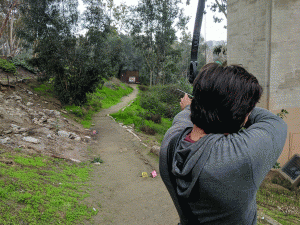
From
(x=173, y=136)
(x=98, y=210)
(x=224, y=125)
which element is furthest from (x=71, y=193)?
(x=224, y=125)

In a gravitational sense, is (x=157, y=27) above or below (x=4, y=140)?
above

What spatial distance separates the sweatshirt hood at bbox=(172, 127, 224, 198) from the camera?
0.89 m

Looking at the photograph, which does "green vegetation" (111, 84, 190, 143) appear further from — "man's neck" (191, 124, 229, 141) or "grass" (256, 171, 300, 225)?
"man's neck" (191, 124, 229, 141)

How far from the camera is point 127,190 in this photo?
14.4 ft

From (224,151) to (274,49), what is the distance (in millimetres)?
6296

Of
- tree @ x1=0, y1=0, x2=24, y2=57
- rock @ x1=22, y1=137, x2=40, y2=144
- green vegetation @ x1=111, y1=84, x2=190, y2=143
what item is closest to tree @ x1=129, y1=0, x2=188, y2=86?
green vegetation @ x1=111, y1=84, x2=190, y2=143

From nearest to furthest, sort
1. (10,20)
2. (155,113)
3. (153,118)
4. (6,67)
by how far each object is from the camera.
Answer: (6,67) → (153,118) → (155,113) → (10,20)

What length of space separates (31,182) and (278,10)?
7139 millimetres

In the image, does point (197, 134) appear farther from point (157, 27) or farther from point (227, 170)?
point (157, 27)

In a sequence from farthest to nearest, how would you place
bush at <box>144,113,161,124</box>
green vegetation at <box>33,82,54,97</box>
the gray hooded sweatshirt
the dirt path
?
bush at <box>144,113,161,124</box> < green vegetation at <box>33,82,54,97</box> < the dirt path < the gray hooded sweatshirt

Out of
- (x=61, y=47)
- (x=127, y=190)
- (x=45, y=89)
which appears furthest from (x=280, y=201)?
(x=45, y=89)

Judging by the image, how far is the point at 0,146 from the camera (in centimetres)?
443

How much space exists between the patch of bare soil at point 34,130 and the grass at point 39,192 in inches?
29.9

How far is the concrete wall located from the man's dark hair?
19.2 feet
